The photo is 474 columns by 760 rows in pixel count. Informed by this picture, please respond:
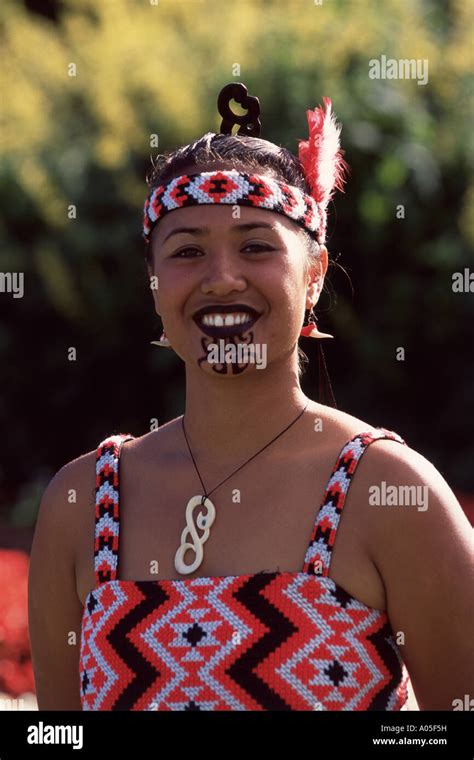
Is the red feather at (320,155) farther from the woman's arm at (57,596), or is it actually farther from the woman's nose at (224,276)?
the woman's arm at (57,596)

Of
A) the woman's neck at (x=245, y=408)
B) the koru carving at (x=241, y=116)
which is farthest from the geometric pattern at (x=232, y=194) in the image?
the woman's neck at (x=245, y=408)

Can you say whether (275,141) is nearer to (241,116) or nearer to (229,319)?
(241,116)

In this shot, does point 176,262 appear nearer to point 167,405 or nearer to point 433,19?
point 167,405

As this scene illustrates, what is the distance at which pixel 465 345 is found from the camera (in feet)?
21.8

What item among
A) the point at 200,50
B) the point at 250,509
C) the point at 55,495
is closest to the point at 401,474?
the point at 250,509

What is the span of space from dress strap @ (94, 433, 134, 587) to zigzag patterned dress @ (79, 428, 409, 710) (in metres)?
0.08

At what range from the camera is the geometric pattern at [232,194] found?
2.59m

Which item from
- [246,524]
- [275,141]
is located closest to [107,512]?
[246,524]

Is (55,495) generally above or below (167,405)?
below

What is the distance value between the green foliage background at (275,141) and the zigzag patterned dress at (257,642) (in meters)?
3.98

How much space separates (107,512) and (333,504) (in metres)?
0.51

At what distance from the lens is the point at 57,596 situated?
275 cm

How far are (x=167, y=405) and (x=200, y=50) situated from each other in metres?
2.36

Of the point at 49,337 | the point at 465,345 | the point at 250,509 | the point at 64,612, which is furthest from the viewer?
the point at 49,337
